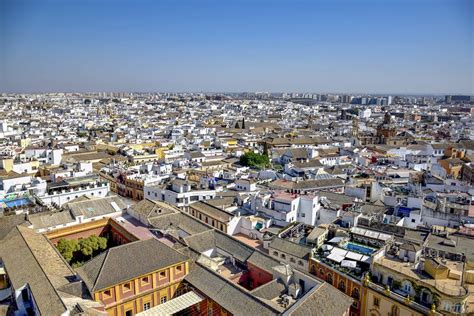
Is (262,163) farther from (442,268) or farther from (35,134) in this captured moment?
(35,134)

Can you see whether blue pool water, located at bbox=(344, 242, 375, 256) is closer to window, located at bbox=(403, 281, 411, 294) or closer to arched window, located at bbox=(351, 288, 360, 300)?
arched window, located at bbox=(351, 288, 360, 300)

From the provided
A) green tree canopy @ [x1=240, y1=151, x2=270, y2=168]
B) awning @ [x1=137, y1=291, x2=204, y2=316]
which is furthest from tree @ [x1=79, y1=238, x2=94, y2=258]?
green tree canopy @ [x1=240, y1=151, x2=270, y2=168]

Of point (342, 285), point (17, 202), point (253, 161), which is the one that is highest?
point (253, 161)

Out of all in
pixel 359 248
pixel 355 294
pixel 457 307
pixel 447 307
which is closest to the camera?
pixel 457 307

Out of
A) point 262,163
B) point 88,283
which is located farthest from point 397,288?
point 262,163

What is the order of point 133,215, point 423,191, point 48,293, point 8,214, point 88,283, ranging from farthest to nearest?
point 423,191, point 133,215, point 8,214, point 88,283, point 48,293

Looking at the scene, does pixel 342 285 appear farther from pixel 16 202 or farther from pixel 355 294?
pixel 16 202

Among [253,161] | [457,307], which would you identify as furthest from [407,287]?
[253,161]
